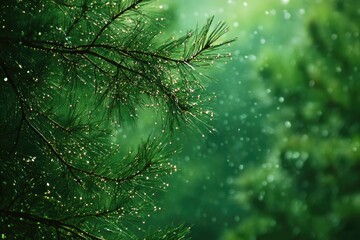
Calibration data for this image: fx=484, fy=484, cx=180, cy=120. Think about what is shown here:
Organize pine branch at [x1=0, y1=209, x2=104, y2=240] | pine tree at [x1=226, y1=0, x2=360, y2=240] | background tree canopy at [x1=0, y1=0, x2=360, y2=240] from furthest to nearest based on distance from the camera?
pine tree at [x1=226, y1=0, x2=360, y2=240] → background tree canopy at [x1=0, y1=0, x2=360, y2=240] → pine branch at [x1=0, y1=209, x2=104, y2=240]

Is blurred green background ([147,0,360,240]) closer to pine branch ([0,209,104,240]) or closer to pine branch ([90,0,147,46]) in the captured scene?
pine branch ([90,0,147,46])

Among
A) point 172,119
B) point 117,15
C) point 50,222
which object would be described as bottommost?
point 50,222

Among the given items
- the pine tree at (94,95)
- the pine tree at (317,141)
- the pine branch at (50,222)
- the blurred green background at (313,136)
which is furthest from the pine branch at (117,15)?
the pine tree at (317,141)

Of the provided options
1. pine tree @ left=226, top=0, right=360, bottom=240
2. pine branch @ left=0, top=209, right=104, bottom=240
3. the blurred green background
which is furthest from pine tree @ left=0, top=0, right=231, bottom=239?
pine tree @ left=226, top=0, right=360, bottom=240

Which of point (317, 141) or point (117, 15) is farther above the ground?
point (317, 141)

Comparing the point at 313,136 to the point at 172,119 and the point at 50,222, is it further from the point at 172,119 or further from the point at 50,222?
the point at 50,222

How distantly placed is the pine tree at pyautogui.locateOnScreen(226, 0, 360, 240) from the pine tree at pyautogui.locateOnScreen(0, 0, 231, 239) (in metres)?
2.18

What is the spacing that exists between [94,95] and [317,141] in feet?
8.50

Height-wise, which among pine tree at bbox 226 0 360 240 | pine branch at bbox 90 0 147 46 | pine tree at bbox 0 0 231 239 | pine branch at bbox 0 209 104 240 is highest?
pine tree at bbox 226 0 360 240

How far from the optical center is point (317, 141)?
11.0ft

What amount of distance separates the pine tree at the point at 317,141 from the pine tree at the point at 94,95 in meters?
2.18

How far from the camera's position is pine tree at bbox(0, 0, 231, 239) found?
940 mm

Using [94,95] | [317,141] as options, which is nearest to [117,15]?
[94,95]

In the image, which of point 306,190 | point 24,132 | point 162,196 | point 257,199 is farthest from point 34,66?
point 162,196
